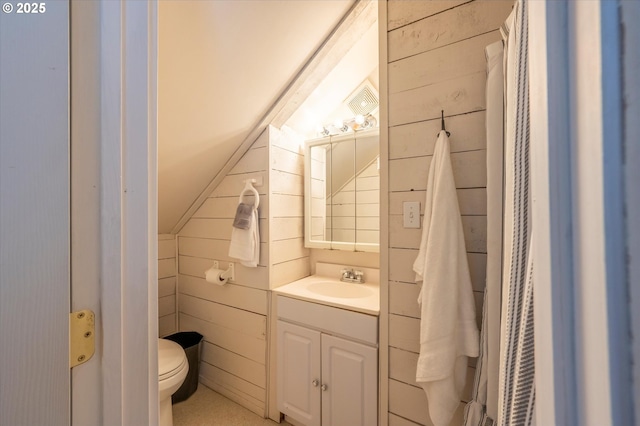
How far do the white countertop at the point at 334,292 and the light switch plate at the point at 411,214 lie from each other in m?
0.48

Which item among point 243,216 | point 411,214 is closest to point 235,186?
point 243,216

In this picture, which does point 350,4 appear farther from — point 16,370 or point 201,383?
point 201,383

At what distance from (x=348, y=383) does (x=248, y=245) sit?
0.97 meters

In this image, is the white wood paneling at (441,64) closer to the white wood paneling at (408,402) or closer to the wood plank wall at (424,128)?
the wood plank wall at (424,128)

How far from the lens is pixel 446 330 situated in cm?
85

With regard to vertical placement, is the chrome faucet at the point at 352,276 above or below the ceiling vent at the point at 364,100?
below

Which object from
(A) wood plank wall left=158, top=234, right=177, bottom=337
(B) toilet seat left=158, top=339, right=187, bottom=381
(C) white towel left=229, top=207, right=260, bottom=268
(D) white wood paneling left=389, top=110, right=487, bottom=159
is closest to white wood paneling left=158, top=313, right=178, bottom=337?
(A) wood plank wall left=158, top=234, right=177, bottom=337

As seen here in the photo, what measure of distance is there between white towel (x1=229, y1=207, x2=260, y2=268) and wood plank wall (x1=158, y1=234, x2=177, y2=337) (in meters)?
0.85

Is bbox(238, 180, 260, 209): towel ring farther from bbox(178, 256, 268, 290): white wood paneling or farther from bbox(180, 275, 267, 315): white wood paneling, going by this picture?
bbox(180, 275, 267, 315): white wood paneling

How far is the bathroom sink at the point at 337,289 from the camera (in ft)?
5.29

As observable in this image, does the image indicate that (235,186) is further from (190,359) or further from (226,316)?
(190,359)

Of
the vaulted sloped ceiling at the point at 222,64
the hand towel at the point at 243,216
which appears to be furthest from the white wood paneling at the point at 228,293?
the vaulted sloped ceiling at the point at 222,64

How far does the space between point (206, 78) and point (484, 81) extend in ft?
4.10

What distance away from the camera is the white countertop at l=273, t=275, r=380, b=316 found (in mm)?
1312
